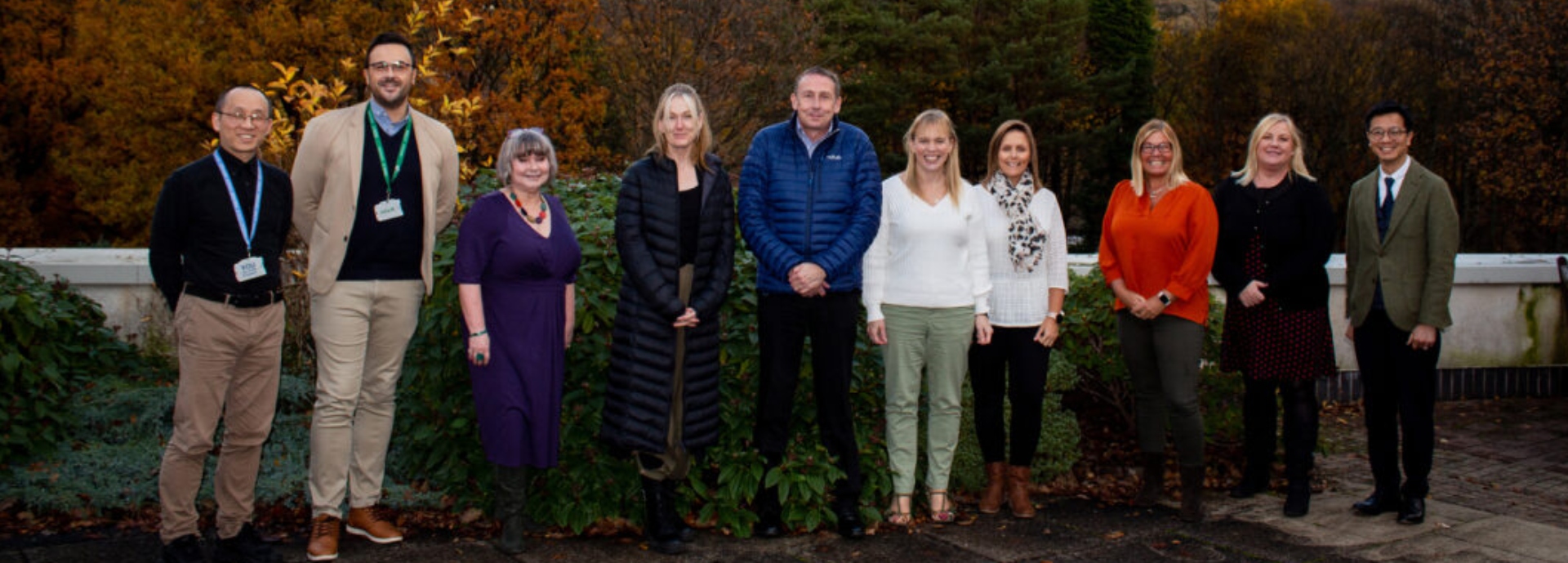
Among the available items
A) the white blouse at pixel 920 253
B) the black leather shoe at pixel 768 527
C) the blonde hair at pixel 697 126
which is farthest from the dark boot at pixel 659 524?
the blonde hair at pixel 697 126

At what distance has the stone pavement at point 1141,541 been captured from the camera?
15.7 feet

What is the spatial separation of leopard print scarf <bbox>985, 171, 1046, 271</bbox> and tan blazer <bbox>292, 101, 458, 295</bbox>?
2533mm

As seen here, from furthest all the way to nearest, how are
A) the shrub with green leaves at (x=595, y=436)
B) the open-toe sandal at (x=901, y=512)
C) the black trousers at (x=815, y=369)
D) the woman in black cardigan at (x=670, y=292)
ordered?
the open-toe sandal at (x=901, y=512)
the shrub with green leaves at (x=595, y=436)
the black trousers at (x=815, y=369)
the woman in black cardigan at (x=670, y=292)

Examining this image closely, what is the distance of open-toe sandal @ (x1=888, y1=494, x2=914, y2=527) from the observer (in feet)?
17.4

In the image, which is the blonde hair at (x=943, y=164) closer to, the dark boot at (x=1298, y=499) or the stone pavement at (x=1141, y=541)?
the stone pavement at (x=1141, y=541)

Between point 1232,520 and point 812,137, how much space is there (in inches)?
105

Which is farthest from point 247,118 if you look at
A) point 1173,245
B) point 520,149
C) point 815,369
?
point 1173,245

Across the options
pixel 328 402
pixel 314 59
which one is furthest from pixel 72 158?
pixel 328 402

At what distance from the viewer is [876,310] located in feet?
16.8

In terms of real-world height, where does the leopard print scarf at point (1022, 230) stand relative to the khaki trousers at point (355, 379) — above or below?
above

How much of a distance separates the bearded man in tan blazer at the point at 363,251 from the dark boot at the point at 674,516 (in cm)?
119

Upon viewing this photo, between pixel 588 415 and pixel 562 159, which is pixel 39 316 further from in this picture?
pixel 562 159

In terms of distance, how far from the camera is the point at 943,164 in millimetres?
5199

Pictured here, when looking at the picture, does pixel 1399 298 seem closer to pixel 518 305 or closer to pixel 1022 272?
pixel 1022 272
